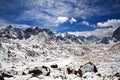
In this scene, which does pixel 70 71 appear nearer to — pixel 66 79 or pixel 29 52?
pixel 66 79

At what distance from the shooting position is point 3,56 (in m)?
115

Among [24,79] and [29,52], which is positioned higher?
[29,52]

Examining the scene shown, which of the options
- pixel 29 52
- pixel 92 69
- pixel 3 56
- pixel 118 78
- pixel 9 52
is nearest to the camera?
pixel 118 78

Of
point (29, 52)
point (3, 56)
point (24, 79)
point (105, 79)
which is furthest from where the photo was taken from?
point (29, 52)

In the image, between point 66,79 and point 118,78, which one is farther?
point 66,79

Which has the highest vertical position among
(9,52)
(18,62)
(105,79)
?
(9,52)

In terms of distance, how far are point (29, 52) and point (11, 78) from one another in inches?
4489

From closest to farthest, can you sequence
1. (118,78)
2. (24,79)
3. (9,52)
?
1. (118,78)
2. (24,79)
3. (9,52)

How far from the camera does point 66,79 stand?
3094 cm

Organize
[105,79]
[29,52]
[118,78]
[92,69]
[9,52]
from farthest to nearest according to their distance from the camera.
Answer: [29,52], [9,52], [92,69], [105,79], [118,78]

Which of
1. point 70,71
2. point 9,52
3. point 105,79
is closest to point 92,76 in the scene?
point 105,79

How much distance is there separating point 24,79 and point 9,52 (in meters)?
99.7

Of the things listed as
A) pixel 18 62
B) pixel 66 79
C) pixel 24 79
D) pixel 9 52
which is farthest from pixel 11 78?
pixel 9 52

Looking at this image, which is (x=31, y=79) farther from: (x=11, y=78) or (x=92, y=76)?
(x=92, y=76)
